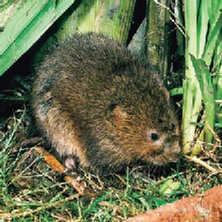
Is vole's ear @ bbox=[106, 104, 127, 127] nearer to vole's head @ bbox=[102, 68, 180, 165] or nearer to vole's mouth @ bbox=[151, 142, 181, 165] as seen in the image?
vole's head @ bbox=[102, 68, 180, 165]

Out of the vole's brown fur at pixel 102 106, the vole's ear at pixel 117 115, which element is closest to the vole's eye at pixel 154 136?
the vole's brown fur at pixel 102 106

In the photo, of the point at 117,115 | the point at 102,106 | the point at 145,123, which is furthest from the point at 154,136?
the point at 102,106

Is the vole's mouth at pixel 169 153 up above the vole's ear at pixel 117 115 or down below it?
below

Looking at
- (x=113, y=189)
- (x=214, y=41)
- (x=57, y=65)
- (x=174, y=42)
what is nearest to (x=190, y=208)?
(x=113, y=189)

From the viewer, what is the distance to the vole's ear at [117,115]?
12.6 feet

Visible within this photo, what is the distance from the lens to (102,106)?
3918 millimetres

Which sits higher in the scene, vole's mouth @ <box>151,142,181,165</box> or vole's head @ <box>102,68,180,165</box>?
vole's head @ <box>102,68,180,165</box>

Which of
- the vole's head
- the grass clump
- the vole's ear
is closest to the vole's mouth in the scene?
the vole's head

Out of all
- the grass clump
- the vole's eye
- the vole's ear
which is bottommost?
the grass clump

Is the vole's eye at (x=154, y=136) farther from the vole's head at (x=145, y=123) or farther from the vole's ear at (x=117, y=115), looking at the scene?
the vole's ear at (x=117, y=115)

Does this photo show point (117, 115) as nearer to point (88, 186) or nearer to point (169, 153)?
point (169, 153)

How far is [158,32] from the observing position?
4.28m

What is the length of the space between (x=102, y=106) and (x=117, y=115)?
0.14 meters

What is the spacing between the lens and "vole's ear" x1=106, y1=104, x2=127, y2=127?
3837 millimetres
